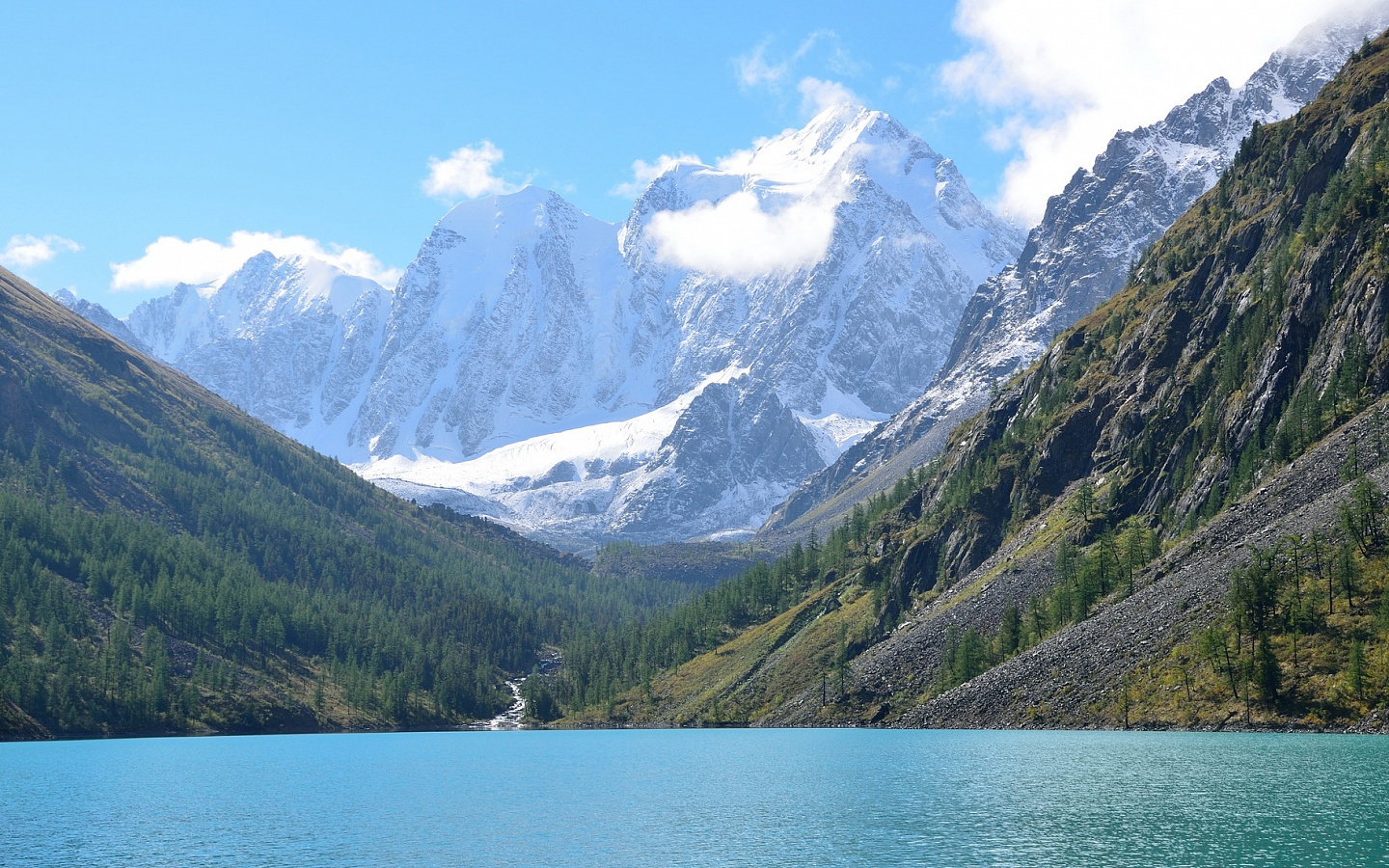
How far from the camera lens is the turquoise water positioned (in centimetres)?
7075

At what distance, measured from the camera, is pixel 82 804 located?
10256 cm

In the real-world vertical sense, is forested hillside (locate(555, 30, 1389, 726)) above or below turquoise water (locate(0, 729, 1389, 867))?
above

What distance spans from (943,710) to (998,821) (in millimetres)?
79366

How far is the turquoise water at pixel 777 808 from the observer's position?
232ft

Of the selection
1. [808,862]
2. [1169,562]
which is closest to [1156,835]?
[808,862]

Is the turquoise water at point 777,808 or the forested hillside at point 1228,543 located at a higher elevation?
the forested hillside at point 1228,543

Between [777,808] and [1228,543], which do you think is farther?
[1228,543]

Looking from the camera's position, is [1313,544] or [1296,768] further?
[1313,544]

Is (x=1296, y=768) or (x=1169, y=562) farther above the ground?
(x=1169, y=562)

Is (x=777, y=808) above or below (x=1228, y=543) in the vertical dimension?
below

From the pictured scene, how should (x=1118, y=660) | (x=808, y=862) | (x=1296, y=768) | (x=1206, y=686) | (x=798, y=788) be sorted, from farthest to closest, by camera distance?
(x=1118, y=660) < (x=1206, y=686) < (x=798, y=788) < (x=1296, y=768) < (x=808, y=862)

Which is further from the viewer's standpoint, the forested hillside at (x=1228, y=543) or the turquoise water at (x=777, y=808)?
the forested hillside at (x=1228, y=543)

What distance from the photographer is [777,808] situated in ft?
300

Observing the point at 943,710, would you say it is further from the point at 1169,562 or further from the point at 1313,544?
the point at 1313,544
